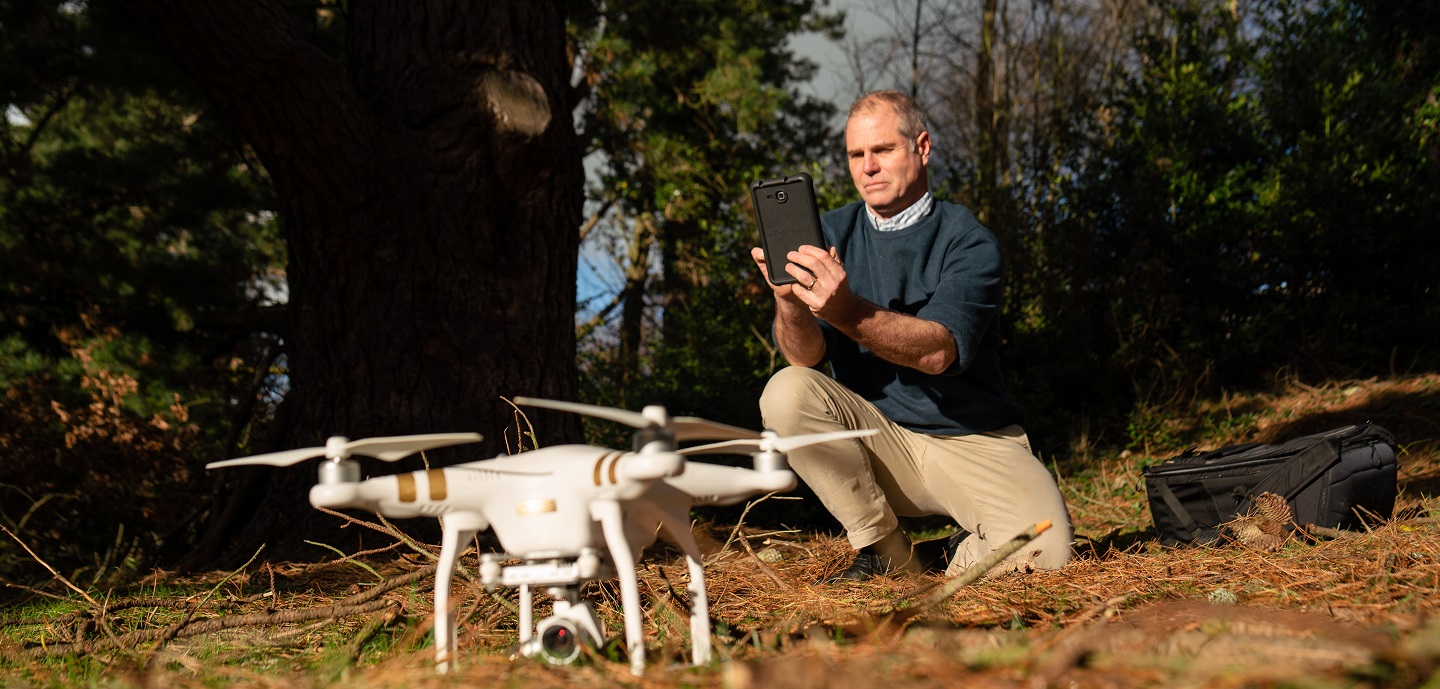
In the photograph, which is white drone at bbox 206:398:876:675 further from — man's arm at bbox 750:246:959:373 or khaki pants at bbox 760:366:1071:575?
khaki pants at bbox 760:366:1071:575

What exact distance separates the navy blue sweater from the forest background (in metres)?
1.16

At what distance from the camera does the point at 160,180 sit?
243 inches

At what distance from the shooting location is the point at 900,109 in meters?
2.93

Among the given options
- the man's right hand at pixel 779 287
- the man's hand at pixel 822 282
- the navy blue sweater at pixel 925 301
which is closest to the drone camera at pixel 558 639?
the man's hand at pixel 822 282

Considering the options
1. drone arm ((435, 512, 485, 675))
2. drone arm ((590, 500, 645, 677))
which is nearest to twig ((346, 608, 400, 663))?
drone arm ((435, 512, 485, 675))

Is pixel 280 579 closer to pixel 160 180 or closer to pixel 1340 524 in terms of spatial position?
pixel 1340 524

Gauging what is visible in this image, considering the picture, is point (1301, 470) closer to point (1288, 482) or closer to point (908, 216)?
point (1288, 482)

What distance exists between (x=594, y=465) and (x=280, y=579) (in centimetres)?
199

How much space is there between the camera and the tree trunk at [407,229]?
3.32m

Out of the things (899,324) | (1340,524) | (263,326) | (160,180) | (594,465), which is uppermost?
(160,180)

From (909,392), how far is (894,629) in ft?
4.60

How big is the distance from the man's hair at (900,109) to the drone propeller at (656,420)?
1.60m

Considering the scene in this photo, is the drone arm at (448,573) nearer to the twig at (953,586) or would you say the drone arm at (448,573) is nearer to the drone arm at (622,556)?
the drone arm at (622,556)

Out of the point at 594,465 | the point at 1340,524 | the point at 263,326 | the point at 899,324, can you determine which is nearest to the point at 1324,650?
the point at 594,465
